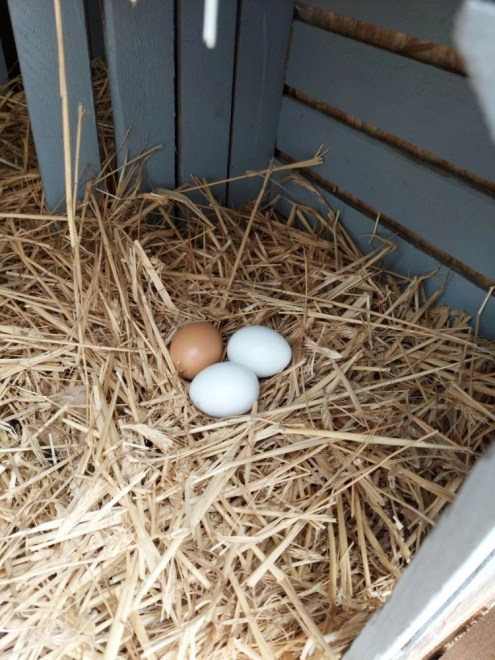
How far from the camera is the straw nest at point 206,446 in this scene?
3.52 ft

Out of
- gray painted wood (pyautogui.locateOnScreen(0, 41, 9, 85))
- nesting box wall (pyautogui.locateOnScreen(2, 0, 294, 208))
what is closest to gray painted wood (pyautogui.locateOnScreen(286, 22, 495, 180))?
nesting box wall (pyautogui.locateOnScreen(2, 0, 294, 208))

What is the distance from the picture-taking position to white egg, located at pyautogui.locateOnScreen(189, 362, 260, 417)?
1.32 meters

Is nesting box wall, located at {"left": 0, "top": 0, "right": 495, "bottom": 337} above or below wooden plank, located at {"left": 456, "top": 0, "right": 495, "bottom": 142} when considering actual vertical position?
below

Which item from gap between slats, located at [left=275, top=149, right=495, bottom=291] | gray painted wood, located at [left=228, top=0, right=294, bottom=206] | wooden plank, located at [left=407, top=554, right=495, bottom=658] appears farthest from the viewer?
gray painted wood, located at [left=228, top=0, right=294, bottom=206]

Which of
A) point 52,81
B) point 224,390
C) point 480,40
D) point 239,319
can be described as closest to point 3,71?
point 52,81

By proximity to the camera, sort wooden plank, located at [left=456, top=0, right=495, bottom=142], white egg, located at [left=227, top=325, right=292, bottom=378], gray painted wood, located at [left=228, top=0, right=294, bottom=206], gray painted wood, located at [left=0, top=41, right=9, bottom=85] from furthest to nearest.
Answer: gray painted wood, located at [left=0, top=41, right=9, bottom=85] < gray painted wood, located at [left=228, top=0, right=294, bottom=206] < white egg, located at [left=227, top=325, right=292, bottom=378] < wooden plank, located at [left=456, top=0, right=495, bottom=142]

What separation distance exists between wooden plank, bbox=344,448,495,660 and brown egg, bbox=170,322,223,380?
75cm

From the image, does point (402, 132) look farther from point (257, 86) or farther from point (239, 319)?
point (239, 319)

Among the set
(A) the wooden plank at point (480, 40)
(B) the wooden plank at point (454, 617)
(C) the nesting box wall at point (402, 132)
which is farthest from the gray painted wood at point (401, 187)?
(A) the wooden plank at point (480, 40)

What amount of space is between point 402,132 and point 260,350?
747 mm

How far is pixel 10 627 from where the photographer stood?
1.05 m

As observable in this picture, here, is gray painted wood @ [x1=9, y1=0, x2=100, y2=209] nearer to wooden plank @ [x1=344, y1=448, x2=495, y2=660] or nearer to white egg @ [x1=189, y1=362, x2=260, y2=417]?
white egg @ [x1=189, y1=362, x2=260, y2=417]

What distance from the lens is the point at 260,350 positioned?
4.62 ft

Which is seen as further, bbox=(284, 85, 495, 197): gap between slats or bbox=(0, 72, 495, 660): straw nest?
bbox=(284, 85, 495, 197): gap between slats
